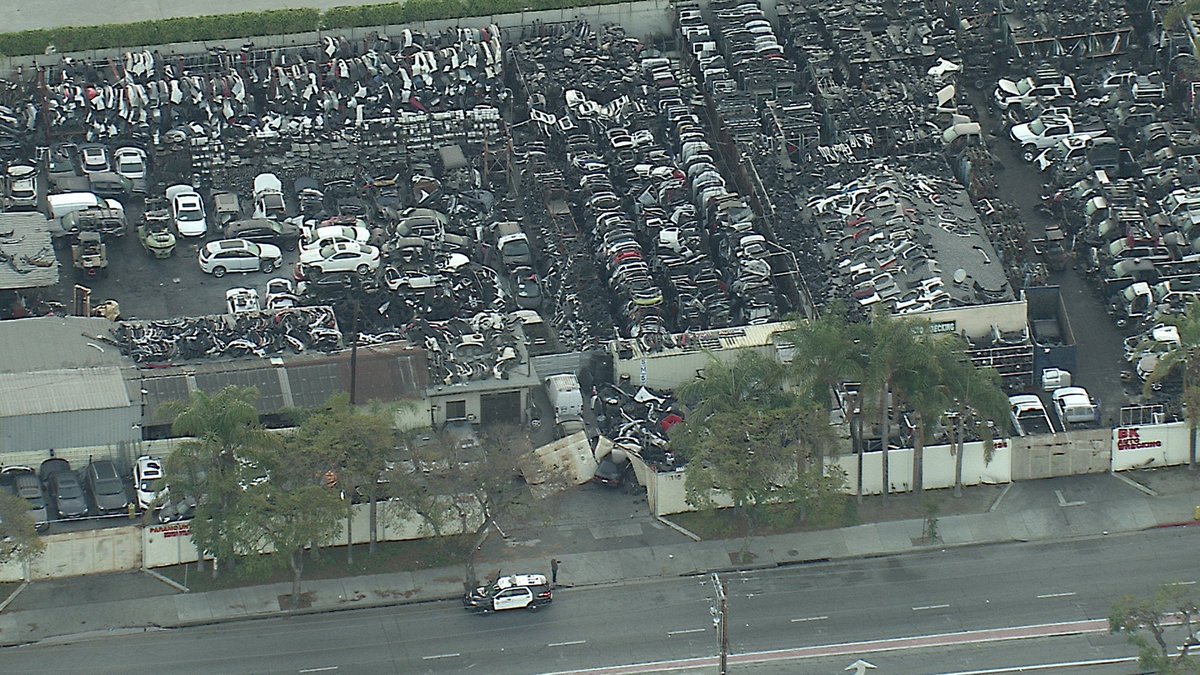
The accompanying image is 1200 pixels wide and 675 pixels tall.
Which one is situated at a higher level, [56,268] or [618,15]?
[618,15]

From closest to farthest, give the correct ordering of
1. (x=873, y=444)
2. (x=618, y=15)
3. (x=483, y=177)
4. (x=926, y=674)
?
(x=926, y=674) → (x=873, y=444) → (x=483, y=177) → (x=618, y=15)

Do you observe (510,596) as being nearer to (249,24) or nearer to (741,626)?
(741,626)

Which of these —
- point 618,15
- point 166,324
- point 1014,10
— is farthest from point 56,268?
point 1014,10

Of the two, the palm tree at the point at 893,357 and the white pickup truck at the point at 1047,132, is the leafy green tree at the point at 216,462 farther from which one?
the white pickup truck at the point at 1047,132

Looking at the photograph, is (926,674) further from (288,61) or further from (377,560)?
(288,61)

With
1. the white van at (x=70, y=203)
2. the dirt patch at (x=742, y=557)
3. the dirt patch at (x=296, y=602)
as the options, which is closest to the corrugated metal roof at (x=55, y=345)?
the white van at (x=70, y=203)

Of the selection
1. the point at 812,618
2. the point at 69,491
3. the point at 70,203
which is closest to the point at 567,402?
the point at 812,618
